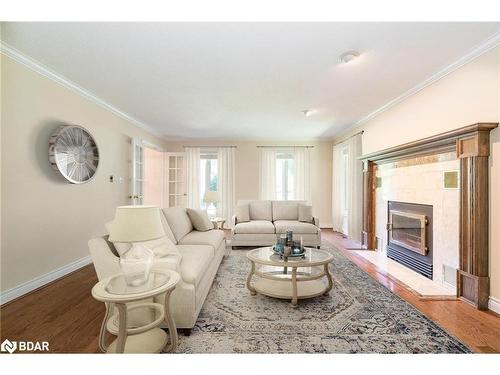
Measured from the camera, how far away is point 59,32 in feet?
7.09

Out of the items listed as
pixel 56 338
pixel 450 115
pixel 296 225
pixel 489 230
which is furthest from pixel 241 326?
pixel 450 115

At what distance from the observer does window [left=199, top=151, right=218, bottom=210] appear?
268 inches

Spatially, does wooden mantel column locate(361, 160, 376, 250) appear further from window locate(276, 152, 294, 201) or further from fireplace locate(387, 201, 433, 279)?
window locate(276, 152, 294, 201)

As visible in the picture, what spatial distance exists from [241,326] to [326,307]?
0.86 m

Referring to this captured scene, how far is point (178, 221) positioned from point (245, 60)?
222cm

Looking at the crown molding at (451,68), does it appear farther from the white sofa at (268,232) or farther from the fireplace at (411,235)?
the white sofa at (268,232)

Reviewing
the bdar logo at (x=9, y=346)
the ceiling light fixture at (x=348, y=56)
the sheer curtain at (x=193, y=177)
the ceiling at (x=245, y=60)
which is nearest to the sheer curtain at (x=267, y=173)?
the sheer curtain at (x=193, y=177)

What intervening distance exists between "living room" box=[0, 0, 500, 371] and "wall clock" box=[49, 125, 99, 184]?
0.8 inches

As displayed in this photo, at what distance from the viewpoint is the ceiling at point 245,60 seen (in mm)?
2105

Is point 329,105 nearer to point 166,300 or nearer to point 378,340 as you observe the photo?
point 378,340

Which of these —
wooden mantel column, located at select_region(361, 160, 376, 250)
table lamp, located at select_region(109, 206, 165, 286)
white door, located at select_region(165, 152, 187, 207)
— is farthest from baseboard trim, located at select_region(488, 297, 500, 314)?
white door, located at select_region(165, 152, 187, 207)

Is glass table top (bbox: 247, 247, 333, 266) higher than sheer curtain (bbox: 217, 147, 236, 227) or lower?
lower

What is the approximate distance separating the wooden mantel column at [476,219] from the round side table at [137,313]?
2.77m

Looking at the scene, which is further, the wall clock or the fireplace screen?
the fireplace screen
